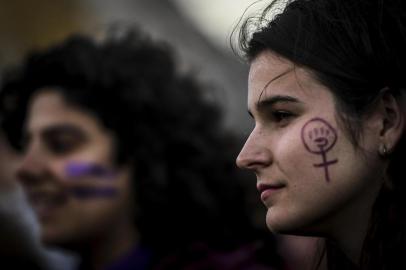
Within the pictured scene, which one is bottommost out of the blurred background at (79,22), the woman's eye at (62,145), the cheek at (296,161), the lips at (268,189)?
the lips at (268,189)

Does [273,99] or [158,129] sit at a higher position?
[158,129]

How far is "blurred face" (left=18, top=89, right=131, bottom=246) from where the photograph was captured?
4031 millimetres

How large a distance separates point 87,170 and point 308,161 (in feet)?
6.61

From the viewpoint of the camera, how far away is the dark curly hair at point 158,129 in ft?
13.8

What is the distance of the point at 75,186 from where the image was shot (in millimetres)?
4094

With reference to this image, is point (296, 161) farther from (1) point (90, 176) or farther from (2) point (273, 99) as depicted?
(1) point (90, 176)

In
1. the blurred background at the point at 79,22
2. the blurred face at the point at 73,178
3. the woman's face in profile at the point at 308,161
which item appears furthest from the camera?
the blurred background at the point at 79,22

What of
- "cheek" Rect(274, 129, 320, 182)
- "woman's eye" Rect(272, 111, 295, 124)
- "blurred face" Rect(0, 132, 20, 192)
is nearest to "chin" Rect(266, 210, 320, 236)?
"cheek" Rect(274, 129, 320, 182)

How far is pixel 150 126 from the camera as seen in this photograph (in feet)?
14.3

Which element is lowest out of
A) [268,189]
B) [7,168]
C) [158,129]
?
[268,189]

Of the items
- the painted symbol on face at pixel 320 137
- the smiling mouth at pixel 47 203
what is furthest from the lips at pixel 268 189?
the smiling mouth at pixel 47 203

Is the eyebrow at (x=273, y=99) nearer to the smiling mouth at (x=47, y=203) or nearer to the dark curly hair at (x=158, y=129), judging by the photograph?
the dark curly hair at (x=158, y=129)

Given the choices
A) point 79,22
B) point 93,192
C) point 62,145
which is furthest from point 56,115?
point 79,22

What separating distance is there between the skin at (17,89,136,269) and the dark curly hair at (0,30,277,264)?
0.07 metres
